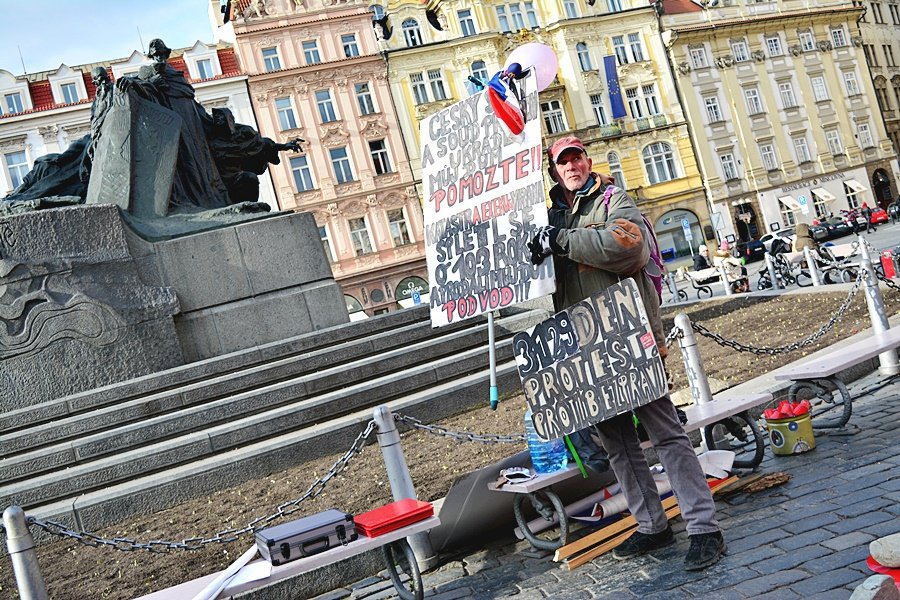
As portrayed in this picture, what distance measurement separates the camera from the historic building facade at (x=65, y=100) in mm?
33375

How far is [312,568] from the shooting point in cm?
355

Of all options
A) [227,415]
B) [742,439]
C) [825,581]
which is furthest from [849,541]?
[227,415]

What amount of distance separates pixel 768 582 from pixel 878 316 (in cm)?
460

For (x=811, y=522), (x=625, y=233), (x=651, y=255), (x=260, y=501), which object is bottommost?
(x=811, y=522)

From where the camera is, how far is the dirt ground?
4.69 meters

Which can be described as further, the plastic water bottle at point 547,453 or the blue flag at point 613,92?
the blue flag at point 613,92

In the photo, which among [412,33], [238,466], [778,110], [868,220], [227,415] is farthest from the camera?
[778,110]

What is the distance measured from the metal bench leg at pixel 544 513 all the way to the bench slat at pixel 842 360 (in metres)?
2.13

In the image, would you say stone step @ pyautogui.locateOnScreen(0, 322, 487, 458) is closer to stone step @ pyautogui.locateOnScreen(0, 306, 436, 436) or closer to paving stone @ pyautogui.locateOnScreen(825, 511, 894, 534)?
stone step @ pyautogui.locateOnScreen(0, 306, 436, 436)

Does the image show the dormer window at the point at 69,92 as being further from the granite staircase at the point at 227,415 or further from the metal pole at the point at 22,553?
the metal pole at the point at 22,553

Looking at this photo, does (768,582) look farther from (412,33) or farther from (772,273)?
(412,33)

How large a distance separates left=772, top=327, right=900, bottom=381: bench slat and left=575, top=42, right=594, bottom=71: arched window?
3627 centimetres

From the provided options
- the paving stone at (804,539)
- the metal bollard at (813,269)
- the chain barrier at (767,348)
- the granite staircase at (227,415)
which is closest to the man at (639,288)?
the paving stone at (804,539)

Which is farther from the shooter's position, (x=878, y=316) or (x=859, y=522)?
(x=878, y=316)
